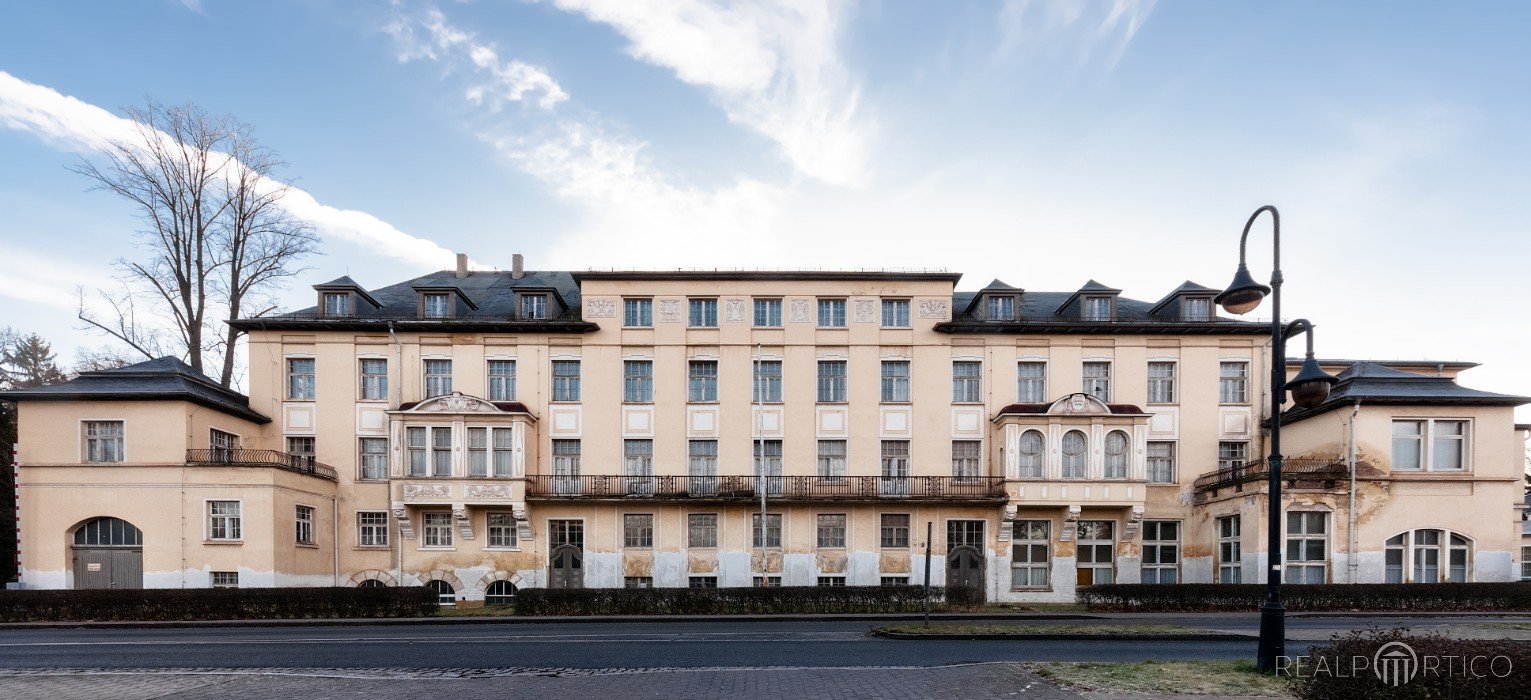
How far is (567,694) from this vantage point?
10.1m

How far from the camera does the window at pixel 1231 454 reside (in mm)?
28781

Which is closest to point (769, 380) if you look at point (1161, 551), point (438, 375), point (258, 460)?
point (438, 375)

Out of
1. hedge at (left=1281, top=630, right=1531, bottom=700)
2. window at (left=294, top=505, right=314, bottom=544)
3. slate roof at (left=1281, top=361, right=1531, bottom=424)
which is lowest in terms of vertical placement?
window at (left=294, top=505, right=314, bottom=544)

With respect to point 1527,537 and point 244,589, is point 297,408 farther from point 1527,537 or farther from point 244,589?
point 1527,537

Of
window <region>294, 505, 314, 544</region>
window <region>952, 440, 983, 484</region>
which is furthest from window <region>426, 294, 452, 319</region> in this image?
window <region>952, 440, 983, 484</region>

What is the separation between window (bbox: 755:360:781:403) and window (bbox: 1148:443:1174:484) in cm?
1368

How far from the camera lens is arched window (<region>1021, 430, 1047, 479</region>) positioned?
27.9m

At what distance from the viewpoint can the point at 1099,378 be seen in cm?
2942

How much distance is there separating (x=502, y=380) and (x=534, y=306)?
3004 millimetres

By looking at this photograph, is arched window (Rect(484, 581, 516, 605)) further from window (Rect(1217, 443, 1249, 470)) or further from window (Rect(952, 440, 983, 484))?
window (Rect(1217, 443, 1249, 470))

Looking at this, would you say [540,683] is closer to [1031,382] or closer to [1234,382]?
[1031,382]

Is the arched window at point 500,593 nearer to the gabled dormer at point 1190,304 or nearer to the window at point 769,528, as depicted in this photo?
the window at point 769,528

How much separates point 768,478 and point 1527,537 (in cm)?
3750

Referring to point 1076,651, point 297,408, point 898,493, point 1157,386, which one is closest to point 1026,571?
point 898,493
